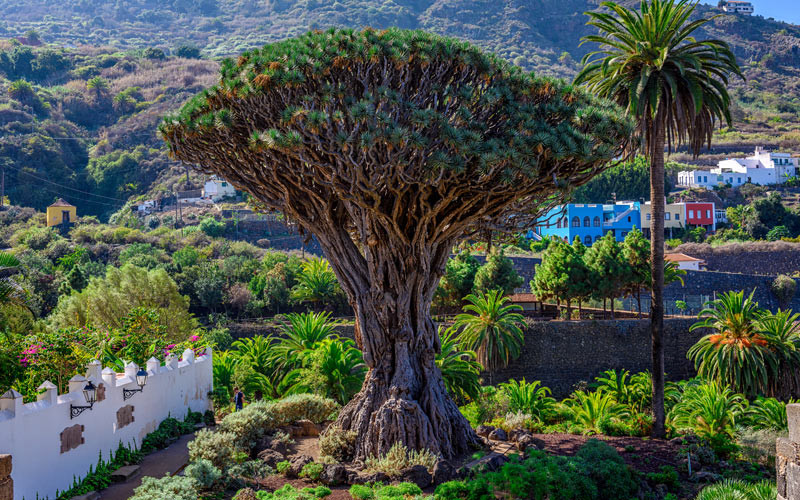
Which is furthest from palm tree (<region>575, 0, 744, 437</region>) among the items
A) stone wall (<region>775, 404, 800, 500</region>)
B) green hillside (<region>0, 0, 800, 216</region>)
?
green hillside (<region>0, 0, 800, 216</region>)

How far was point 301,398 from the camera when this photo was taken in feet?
48.2

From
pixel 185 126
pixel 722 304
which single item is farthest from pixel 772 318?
pixel 185 126

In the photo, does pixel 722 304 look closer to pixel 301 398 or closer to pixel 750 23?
pixel 301 398

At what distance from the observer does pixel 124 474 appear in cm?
1169

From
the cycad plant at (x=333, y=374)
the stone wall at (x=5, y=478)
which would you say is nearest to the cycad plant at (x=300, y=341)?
the cycad plant at (x=333, y=374)

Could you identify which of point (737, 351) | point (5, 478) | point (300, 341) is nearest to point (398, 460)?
point (5, 478)

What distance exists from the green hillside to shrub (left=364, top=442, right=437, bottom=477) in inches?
1483

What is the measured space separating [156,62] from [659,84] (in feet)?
348

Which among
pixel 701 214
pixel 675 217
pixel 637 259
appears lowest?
pixel 637 259

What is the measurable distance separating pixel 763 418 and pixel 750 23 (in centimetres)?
13510

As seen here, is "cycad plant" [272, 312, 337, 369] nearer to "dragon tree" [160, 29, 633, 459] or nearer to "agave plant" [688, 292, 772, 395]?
"dragon tree" [160, 29, 633, 459]

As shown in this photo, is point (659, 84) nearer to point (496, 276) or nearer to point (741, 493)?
point (741, 493)

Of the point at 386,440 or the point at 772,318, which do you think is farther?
the point at 772,318

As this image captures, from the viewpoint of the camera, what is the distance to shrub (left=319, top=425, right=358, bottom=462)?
12.0 m
